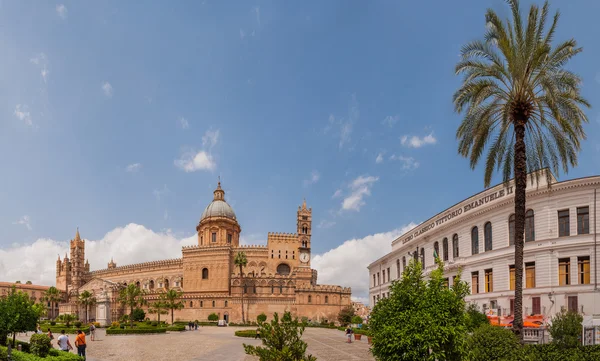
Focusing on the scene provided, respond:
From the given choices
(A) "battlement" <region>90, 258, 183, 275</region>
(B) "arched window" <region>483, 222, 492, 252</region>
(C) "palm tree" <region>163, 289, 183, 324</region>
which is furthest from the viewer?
(A) "battlement" <region>90, 258, 183, 275</region>

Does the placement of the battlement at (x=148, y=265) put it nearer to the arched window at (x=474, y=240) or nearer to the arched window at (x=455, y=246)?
the arched window at (x=455, y=246)

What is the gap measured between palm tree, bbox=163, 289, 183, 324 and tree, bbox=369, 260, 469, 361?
62.3m

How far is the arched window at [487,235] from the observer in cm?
3241

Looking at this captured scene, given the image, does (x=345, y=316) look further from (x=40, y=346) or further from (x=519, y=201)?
(x=519, y=201)

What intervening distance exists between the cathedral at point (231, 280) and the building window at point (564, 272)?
5229 centimetres

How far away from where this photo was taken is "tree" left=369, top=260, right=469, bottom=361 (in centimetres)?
1150

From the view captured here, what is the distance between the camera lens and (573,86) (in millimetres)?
18266

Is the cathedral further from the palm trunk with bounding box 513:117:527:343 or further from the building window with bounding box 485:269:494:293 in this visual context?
the palm trunk with bounding box 513:117:527:343

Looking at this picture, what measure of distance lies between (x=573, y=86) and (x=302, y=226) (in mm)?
67617

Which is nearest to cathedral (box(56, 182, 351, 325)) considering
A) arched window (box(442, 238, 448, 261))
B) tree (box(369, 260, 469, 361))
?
arched window (box(442, 238, 448, 261))

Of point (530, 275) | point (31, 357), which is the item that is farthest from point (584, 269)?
point (31, 357)

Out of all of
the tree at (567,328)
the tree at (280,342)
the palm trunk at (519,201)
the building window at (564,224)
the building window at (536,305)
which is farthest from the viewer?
the building window at (536,305)

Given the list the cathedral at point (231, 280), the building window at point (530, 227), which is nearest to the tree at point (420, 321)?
the building window at point (530, 227)

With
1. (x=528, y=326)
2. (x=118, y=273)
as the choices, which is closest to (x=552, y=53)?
(x=528, y=326)
